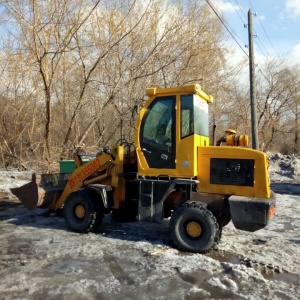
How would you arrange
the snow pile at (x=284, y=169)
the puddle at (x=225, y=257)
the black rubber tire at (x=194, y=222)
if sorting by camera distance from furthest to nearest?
the snow pile at (x=284, y=169), the black rubber tire at (x=194, y=222), the puddle at (x=225, y=257)

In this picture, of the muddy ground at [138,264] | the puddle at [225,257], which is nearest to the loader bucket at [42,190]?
the muddy ground at [138,264]

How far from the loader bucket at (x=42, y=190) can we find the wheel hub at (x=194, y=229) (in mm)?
3175

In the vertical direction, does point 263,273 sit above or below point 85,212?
below

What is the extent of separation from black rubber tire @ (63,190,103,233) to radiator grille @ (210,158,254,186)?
87.9 inches

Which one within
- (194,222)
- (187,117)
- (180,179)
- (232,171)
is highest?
(187,117)

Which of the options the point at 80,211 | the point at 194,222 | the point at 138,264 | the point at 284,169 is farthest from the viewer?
the point at 284,169

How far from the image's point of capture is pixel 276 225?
7.69 m

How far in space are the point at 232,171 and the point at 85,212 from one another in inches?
110

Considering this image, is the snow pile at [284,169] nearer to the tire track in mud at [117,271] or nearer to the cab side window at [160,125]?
the cab side window at [160,125]

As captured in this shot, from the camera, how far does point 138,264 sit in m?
5.21

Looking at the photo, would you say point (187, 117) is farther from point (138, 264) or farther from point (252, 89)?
point (252, 89)

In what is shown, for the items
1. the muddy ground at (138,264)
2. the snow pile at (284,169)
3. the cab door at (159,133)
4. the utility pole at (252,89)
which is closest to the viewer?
the muddy ground at (138,264)

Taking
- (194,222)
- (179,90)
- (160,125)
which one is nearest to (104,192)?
(160,125)

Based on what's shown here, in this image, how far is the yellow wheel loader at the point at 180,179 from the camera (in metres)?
5.78
